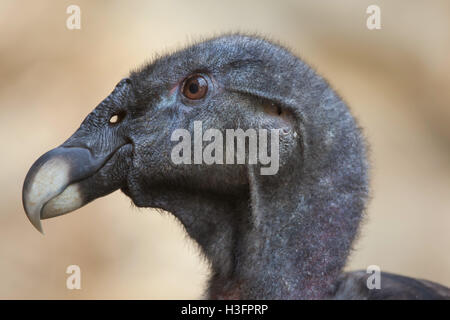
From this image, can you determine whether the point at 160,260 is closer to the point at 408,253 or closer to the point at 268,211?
the point at 408,253

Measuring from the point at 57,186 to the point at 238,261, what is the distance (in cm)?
90

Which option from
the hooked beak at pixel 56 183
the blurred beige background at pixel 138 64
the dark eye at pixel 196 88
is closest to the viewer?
the hooked beak at pixel 56 183

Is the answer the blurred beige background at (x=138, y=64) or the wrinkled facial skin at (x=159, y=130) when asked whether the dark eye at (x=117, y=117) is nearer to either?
the wrinkled facial skin at (x=159, y=130)

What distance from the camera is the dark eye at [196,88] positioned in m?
3.42

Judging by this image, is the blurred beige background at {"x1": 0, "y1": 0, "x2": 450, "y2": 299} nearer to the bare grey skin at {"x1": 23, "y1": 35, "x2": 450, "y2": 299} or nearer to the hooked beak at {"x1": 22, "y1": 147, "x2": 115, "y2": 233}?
the bare grey skin at {"x1": 23, "y1": 35, "x2": 450, "y2": 299}

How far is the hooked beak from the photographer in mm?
3256

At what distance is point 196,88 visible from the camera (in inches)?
135

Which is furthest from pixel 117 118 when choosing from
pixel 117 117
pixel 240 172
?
pixel 240 172

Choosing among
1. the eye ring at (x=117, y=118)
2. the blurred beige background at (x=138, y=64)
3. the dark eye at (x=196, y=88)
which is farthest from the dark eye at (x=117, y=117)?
the blurred beige background at (x=138, y=64)

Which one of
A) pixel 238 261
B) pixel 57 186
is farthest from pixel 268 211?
pixel 57 186

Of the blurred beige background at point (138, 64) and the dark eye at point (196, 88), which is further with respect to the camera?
the blurred beige background at point (138, 64)

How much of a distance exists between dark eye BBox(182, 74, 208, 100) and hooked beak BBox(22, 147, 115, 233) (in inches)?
20.1

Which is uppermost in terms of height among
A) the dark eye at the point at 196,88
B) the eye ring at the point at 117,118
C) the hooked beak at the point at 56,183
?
the dark eye at the point at 196,88

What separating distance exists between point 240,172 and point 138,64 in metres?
4.86
